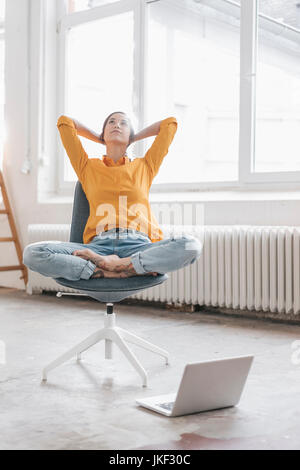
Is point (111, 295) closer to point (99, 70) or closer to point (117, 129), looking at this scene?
point (117, 129)

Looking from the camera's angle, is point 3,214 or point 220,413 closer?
point 220,413

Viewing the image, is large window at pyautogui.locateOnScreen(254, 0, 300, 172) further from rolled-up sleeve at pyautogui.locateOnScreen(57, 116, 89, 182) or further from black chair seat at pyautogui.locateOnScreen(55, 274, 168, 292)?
black chair seat at pyautogui.locateOnScreen(55, 274, 168, 292)

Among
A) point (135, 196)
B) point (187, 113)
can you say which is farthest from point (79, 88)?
point (135, 196)

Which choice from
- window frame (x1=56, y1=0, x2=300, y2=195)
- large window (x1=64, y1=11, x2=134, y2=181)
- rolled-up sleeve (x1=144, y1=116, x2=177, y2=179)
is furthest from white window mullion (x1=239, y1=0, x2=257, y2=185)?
rolled-up sleeve (x1=144, y1=116, x2=177, y2=179)

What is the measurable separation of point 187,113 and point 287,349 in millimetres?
2100

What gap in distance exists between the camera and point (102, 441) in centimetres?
157

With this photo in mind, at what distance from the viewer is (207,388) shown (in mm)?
1779

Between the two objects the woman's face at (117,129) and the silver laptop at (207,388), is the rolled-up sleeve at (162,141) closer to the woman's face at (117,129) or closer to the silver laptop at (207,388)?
the woman's face at (117,129)

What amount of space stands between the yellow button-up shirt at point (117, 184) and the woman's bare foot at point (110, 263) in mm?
252

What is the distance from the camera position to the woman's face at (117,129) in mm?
2510

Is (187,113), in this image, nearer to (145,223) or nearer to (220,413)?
(145,223)

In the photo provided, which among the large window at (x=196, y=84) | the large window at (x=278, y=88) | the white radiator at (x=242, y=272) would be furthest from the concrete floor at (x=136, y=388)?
the large window at (x=196, y=84)

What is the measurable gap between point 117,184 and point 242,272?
52.1 inches

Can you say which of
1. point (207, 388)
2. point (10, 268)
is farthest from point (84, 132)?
point (10, 268)
